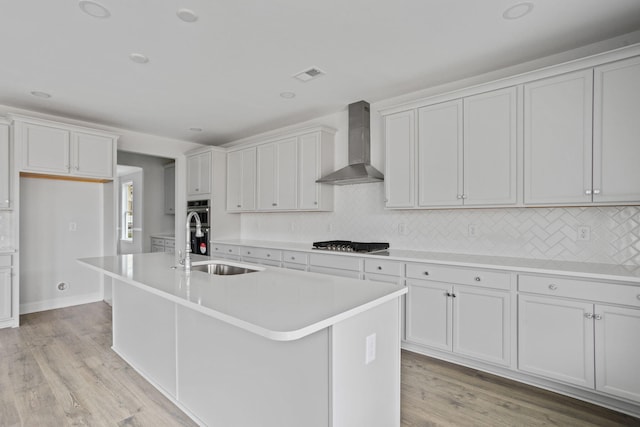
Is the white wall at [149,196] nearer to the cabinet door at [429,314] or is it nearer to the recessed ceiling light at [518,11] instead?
the cabinet door at [429,314]

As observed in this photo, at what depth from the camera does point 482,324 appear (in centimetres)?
260

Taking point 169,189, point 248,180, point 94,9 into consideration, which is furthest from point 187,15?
point 169,189

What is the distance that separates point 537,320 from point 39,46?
4210mm

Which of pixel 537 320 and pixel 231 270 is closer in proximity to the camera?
pixel 537 320

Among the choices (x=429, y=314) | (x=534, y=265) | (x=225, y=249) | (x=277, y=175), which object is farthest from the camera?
(x=225, y=249)

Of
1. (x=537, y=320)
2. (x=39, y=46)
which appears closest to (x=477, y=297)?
(x=537, y=320)

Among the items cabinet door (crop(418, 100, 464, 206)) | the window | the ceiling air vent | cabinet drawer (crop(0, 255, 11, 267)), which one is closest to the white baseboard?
cabinet drawer (crop(0, 255, 11, 267))

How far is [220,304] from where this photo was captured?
1507 millimetres

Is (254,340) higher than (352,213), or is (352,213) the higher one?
(352,213)

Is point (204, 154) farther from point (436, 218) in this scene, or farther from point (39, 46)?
point (436, 218)

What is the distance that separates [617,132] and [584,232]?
78cm

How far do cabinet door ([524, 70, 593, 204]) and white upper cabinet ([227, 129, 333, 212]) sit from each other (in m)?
2.19

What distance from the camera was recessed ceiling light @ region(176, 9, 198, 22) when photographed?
2122 mm

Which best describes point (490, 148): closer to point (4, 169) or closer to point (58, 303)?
point (4, 169)
